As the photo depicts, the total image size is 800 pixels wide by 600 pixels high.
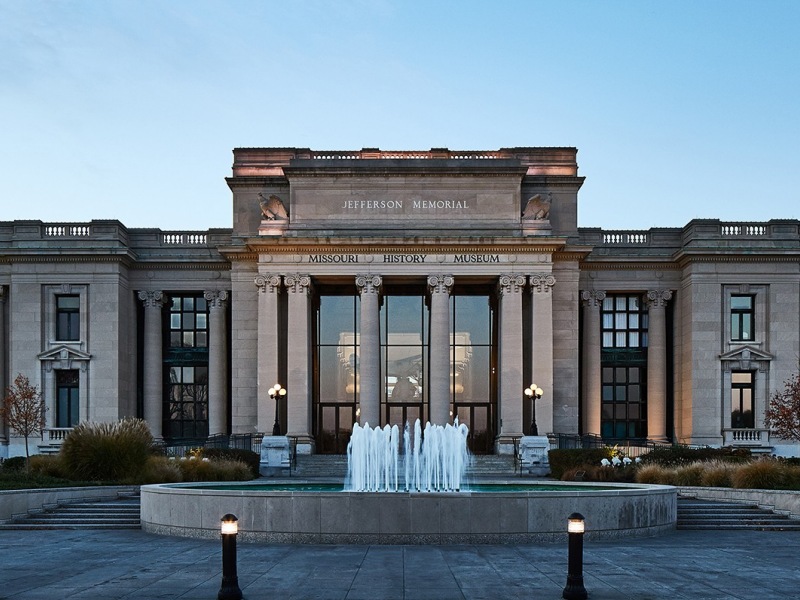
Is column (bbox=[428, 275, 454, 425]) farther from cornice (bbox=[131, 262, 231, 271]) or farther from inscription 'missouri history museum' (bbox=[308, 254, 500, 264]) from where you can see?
cornice (bbox=[131, 262, 231, 271])

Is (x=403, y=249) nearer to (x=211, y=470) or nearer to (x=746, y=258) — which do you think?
(x=211, y=470)

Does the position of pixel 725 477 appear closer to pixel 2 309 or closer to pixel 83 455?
pixel 83 455

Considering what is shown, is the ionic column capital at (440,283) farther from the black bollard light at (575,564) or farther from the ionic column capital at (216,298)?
the black bollard light at (575,564)

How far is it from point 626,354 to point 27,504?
34.9m

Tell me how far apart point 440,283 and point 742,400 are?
55.8 ft

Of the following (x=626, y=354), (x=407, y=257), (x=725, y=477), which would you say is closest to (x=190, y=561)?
(x=725, y=477)

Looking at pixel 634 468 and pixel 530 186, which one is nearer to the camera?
pixel 634 468

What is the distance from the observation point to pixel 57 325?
49.6 meters

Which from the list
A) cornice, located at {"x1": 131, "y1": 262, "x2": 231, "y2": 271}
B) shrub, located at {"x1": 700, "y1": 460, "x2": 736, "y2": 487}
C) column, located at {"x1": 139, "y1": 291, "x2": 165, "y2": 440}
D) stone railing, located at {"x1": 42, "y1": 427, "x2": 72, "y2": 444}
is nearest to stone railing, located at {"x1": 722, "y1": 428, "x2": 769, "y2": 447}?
shrub, located at {"x1": 700, "y1": 460, "x2": 736, "y2": 487}

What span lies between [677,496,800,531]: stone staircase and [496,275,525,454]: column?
19616 millimetres

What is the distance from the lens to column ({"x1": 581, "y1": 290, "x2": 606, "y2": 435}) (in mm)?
50531

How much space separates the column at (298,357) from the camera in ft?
152

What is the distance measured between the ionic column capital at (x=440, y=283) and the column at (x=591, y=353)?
8630 mm

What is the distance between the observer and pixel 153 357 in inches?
2019
